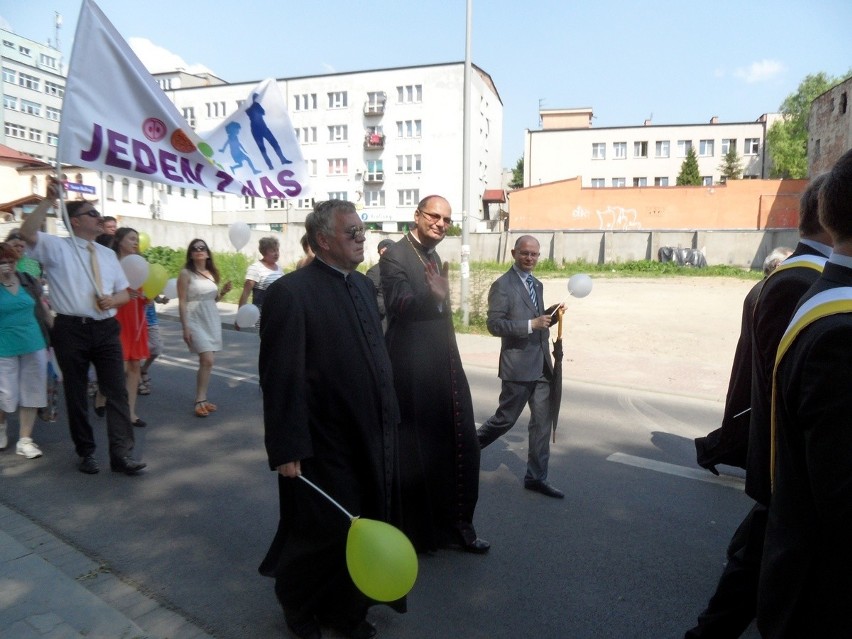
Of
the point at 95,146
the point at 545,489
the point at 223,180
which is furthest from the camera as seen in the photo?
the point at 223,180

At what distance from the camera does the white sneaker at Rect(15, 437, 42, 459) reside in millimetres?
5633

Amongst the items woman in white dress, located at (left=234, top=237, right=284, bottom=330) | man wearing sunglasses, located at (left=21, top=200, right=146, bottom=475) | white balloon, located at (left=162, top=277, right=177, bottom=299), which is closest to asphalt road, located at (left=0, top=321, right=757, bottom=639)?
man wearing sunglasses, located at (left=21, top=200, right=146, bottom=475)

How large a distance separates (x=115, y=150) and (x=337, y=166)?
A: 198 feet

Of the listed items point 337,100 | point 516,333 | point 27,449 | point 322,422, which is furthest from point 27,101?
point 322,422

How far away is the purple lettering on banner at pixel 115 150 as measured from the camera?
4.99 meters

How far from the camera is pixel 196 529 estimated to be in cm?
435

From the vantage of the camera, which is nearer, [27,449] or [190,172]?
[27,449]

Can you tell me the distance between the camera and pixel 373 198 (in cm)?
Answer: 6322

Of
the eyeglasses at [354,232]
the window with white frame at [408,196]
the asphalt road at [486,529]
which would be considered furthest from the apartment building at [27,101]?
the eyeglasses at [354,232]

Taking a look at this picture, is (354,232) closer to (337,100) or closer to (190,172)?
(190,172)

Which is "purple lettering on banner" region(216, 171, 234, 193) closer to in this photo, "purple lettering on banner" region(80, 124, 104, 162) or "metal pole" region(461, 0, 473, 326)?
"purple lettering on banner" region(80, 124, 104, 162)

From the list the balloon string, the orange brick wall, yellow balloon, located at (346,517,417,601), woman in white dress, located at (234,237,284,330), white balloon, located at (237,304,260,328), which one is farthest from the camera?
the orange brick wall

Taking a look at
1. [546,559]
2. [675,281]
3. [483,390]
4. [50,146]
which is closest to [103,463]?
[546,559]

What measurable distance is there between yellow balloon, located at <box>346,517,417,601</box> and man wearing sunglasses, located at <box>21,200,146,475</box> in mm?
3330
